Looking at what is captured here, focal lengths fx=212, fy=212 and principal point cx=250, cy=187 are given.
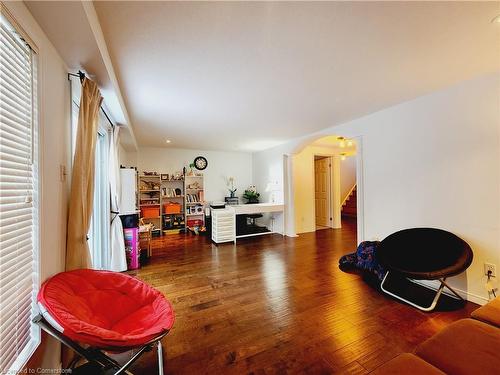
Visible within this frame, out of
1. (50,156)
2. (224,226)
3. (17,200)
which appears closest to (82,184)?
(50,156)

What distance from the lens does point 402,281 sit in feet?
9.19

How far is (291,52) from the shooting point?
1722 millimetres

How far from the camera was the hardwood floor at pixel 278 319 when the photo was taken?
1513 millimetres

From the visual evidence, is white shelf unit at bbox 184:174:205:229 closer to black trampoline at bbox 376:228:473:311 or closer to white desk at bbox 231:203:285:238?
white desk at bbox 231:203:285:238

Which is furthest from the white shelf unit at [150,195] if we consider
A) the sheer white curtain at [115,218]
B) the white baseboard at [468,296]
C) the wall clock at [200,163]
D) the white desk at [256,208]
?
the white baseboard at [468,296]

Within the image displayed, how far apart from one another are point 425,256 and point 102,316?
10.3 feet

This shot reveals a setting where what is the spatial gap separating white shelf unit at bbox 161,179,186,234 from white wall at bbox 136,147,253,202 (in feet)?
1.32

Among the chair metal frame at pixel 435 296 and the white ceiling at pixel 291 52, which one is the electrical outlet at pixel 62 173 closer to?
the white ceiling at pixel 291 52

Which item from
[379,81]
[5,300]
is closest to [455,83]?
[379,81]

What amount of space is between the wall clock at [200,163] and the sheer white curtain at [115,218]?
126 inches

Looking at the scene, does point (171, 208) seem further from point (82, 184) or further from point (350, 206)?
point (350, 206)

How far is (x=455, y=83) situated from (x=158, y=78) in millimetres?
3146

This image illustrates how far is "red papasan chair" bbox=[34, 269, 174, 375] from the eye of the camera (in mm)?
1019

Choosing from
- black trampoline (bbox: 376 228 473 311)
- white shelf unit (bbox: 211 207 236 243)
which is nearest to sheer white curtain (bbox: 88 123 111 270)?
white shelf unit (bbox: 211 207 236 243)
